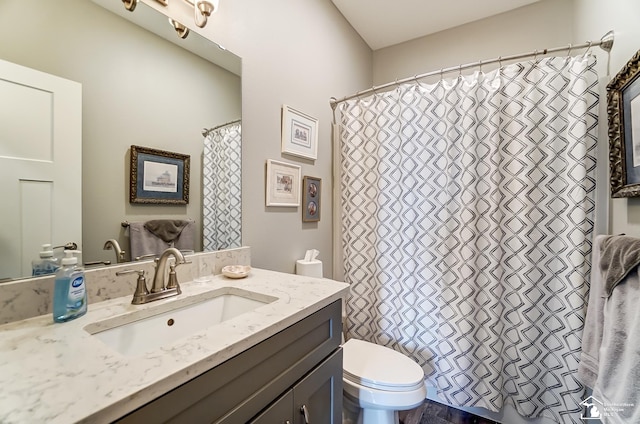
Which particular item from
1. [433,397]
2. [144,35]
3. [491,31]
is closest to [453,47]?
[491,31]

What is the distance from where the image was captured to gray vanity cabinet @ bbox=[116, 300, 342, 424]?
1.64 feet

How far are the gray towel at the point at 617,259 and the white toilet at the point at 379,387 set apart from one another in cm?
82

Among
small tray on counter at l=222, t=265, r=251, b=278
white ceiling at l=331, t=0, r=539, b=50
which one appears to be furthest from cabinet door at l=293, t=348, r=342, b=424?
white ceiling at l=331, t=0, r=539, b=50

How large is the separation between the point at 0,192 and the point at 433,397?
2271 millimetres

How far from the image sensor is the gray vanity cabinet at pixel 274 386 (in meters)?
0.50

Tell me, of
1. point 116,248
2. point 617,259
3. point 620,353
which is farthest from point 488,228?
point 116,248

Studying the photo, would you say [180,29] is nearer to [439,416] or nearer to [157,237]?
[157,237]

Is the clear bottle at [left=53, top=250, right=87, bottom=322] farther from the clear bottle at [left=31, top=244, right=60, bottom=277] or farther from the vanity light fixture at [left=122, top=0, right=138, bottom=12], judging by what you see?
the vanity light fixture at [left=122, top=0, right=138, bottom=12]

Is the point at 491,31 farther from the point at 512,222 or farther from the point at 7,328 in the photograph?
the point at 7,328

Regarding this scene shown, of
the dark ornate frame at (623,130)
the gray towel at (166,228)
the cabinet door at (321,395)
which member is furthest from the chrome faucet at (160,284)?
the dark ornate frame at (623,130)

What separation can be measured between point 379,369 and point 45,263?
1.36 m

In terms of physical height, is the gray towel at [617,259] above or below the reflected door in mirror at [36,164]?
below

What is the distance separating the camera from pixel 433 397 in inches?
68.2

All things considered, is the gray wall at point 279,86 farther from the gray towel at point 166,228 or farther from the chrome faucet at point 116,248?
the chrome faucet at point 116,248
